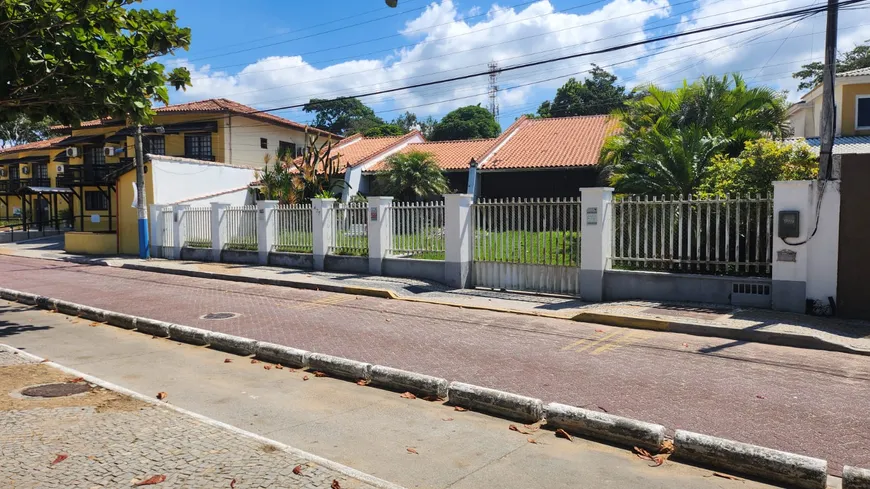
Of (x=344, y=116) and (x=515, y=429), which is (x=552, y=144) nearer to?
(x=515, y=429)

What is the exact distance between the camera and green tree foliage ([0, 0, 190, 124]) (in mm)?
8586

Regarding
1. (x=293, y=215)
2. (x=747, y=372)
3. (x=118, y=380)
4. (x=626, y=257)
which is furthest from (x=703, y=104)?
(x=118, y=380)

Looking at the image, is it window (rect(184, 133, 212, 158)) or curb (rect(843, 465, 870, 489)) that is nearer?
curb (rect(843, 465, 870, 489))

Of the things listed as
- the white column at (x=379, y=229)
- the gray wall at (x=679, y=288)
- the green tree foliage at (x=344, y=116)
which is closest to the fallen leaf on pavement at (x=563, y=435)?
the gray wall at (x=679, y=288)

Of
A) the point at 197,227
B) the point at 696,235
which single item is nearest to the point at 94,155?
the point at 197,227

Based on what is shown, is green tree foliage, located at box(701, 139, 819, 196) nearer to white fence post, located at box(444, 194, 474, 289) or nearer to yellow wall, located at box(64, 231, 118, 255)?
white fence post, located at box(444, 194, 474, 289)

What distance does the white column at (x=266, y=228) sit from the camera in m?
19.2

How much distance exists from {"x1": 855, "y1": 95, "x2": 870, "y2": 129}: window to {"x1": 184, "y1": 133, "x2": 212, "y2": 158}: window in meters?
30.9

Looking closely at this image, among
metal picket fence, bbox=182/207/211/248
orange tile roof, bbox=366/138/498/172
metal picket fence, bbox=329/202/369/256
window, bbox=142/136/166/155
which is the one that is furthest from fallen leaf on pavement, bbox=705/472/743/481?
window, bbox=142/136/166/155

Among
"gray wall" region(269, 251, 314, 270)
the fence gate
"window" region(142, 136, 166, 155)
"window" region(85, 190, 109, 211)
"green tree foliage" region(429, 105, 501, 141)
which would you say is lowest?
"gray wall" region(269, 251, 314, 270)

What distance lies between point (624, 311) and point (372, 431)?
21.7 feet

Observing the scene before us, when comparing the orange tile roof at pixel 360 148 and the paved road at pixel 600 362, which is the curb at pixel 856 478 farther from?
the orange tile roof at pixel 360 148

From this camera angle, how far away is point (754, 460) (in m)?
4.45

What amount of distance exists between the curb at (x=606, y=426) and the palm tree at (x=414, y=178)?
2086 cm
